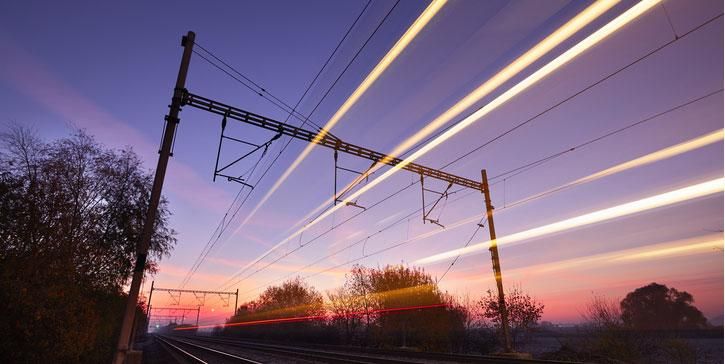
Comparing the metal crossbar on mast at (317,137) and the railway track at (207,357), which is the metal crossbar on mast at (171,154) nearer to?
the metal crossbar on mast at (317,137)

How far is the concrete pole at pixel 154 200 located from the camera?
9.41 m

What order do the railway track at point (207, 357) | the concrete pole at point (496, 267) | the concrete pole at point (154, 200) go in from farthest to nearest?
1. the railway track at point (207, 357)
2. the concrete pole at point (496, 267)
3. the concrete pole at point (154, 200)

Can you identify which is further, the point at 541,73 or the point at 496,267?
the point at 496,267

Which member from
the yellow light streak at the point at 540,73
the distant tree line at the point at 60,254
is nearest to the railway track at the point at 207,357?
the distant tree line at the point at 60,254

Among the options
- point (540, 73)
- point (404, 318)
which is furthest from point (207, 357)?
point (540, 73)

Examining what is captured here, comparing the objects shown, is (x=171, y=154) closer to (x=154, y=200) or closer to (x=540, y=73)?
(x=154, y=200)

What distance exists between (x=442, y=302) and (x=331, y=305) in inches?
547

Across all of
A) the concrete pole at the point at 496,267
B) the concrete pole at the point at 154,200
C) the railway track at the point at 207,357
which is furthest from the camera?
the railway track at the point at 207,357

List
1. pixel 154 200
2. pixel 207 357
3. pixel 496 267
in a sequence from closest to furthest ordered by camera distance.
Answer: pixel 154 200
pixel 496 267
pixel 207 357

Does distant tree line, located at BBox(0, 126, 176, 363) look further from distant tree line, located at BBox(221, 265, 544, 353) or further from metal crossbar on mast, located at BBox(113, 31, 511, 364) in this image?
distant tree line, located at BBox(221, 265, 544, 353)

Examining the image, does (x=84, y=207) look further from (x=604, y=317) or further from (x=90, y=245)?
(x=604, y=317)

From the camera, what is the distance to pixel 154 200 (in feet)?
33.2

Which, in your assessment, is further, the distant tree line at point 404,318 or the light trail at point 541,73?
the distant tree line at point 404,318

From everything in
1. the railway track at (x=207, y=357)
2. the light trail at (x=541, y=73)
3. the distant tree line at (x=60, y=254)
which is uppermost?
the light trail at (x=541, y=73)
